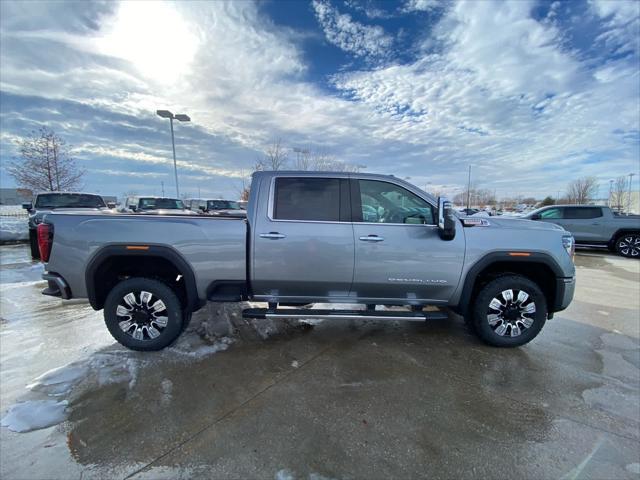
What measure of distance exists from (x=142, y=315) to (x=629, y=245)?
14.4 meters

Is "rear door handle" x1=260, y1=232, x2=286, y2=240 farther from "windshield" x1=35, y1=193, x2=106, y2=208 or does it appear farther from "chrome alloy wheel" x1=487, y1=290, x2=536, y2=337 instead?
"windshield" x1=35, y1=193, x2=106, y2=208

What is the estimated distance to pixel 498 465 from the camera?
6.97 ft

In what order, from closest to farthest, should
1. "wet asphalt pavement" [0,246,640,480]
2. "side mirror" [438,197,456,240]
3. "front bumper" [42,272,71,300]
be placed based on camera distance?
"wet asphalt pavement" [0,246,640,480] < "side mirror" [438,197,456,240] < "front bumper" [42,272,71,300]

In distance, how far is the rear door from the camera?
346 cm

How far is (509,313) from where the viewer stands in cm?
365

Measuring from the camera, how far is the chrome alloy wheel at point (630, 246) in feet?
34.3

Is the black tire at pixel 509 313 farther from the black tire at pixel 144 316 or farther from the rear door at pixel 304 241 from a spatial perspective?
the black tire at pixel 144 316

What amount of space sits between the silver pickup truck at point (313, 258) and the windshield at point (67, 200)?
31.4ft

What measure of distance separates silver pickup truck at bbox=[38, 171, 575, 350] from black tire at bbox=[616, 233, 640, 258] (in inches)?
396

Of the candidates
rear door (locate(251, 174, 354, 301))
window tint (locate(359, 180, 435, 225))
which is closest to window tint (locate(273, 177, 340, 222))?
rear door (locate(251, 174, 354, 301))

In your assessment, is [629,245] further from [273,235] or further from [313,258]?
[273,235]

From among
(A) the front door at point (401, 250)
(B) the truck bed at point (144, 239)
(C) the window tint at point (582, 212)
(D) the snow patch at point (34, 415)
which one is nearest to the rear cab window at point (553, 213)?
(C) the window tint at point (582, 212)

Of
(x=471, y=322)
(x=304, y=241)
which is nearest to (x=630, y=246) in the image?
(x=471, y=322)

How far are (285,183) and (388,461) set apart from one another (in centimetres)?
281
